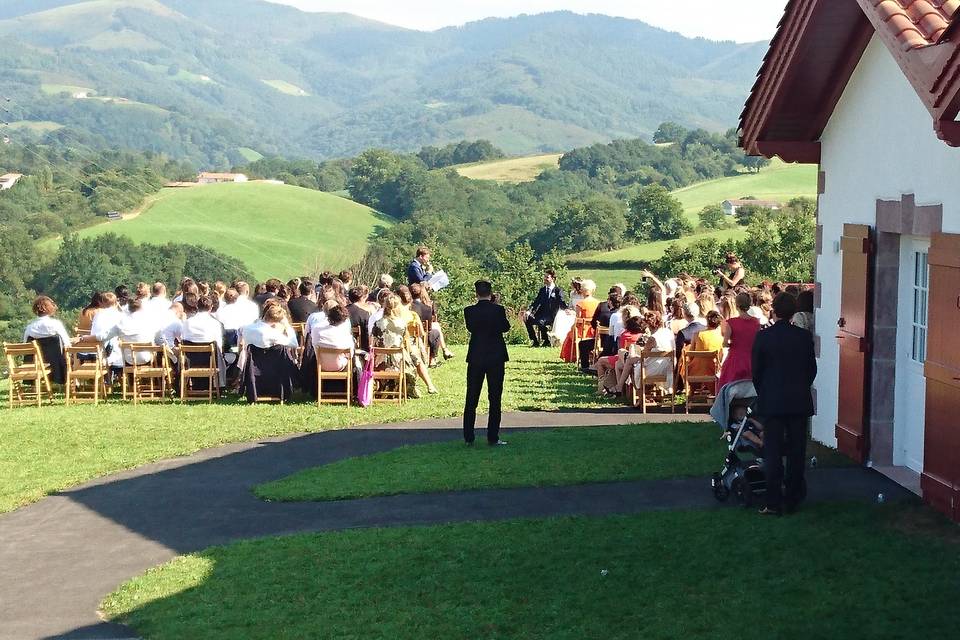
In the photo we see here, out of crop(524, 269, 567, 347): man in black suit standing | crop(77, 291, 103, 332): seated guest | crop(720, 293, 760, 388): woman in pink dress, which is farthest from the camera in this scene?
crop(524, 269, 567, 347): man in black suit standing

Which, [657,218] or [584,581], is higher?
[657,218]

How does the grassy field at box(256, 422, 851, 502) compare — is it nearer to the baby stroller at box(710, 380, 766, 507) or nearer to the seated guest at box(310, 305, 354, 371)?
the baby stroller at box(710, 380, 766, 507)

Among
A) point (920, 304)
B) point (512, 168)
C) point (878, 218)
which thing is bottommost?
point (920, 304)

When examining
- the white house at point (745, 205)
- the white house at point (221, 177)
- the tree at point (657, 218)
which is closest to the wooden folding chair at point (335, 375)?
the tree at point (657, 218)

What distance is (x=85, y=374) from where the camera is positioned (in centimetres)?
1672

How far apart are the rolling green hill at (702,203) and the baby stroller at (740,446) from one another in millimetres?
61712

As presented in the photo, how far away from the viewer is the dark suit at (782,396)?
9266mm

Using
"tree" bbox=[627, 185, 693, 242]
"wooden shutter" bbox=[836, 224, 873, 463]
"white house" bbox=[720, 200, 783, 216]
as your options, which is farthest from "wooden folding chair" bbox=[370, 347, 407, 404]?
"white house" bbox=[720, 200, 783, 216]

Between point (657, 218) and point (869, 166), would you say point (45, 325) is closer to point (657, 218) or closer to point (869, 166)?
point (869, 166)

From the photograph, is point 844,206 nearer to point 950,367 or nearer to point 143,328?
point 950,367

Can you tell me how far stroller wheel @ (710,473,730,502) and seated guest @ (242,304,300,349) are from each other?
25.3 feet

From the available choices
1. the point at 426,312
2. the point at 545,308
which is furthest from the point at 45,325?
the point at 545,308

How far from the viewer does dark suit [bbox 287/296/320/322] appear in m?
18.5

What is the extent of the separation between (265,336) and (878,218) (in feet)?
27.4
